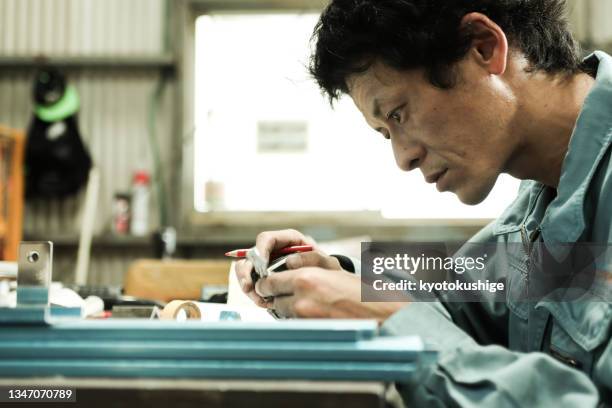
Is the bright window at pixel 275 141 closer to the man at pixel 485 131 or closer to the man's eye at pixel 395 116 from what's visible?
the man at pixel 485 131

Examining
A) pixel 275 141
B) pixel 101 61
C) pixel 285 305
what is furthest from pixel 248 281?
pixel 101 61

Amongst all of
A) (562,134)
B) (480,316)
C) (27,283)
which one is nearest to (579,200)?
(562,134)

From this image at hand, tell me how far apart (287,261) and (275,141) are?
119 inches

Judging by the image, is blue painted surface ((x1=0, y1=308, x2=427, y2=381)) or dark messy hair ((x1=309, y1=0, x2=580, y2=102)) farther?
dark messy hair ((x1=309, y1=0, x2=580, y2=102))

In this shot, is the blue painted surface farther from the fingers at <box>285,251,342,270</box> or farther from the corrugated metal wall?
the corrugated metal wall

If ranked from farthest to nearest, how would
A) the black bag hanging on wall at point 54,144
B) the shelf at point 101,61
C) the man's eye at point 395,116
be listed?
the shelf at point 101,61
the black bag hanging on wall at point 54,144
the man's eye at point 395,116

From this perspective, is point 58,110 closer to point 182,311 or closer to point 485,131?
point 182,311

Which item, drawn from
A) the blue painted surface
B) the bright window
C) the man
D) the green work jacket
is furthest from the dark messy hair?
the bright window

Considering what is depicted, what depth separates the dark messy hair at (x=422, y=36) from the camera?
101 cm

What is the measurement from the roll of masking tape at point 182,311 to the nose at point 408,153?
45cm

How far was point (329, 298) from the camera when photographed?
2.51 feet

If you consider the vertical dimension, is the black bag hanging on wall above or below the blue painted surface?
above
